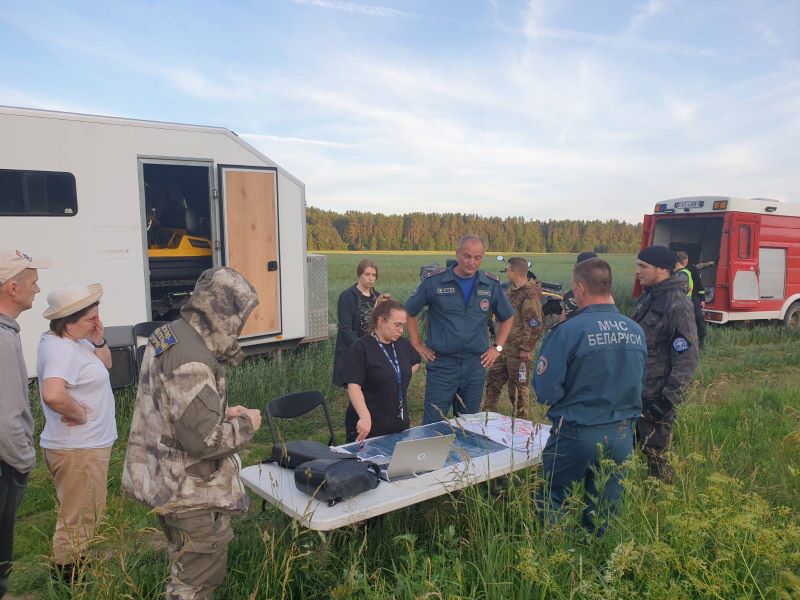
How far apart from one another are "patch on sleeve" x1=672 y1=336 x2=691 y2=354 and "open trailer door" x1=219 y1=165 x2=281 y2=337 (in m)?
4.98

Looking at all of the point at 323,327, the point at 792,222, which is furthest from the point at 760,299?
the point at 323,327

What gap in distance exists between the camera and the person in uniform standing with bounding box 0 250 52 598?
104 inches

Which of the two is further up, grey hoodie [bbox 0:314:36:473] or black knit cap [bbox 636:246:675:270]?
black knit cap [bbox 636:246:675:270]

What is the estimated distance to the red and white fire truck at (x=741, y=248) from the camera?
10.6m

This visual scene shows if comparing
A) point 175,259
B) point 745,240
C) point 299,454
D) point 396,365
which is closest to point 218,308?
point 299,454

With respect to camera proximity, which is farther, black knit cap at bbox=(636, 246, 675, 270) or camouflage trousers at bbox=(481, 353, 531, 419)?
camouflage trousers at bbox=(481, 353, 531, 419)

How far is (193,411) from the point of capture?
2.13 m

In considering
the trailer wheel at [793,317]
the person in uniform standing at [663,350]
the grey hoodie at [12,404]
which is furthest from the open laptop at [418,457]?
the trailer wheel at [793,317]

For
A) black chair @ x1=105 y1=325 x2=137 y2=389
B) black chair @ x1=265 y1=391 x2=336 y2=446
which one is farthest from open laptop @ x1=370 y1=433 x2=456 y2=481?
black chair @ x1=105 y1=325 x2=137 y2=389

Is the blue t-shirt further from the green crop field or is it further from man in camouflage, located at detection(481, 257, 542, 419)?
the green crop field

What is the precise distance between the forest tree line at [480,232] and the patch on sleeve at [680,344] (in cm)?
6099

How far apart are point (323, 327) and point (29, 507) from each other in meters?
4.88

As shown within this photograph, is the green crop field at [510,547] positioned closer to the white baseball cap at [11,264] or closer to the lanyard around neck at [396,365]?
the lanyard around neck at [396,365]

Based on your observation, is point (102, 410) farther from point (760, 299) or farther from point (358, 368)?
point (760, 299)
